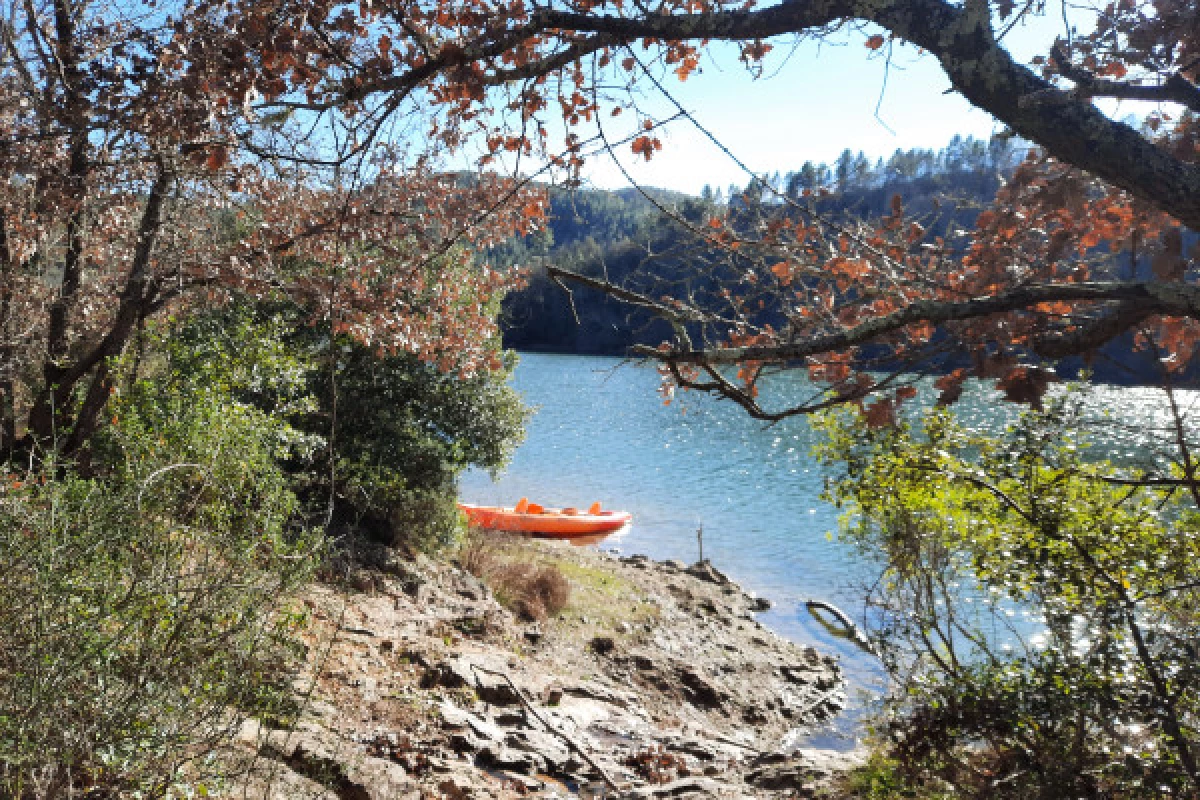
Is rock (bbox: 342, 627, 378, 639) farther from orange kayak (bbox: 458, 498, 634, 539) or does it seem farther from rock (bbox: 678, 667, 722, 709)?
orange kayak (bbox: 458, 498, 634, 539)

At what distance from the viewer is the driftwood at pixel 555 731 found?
653cm

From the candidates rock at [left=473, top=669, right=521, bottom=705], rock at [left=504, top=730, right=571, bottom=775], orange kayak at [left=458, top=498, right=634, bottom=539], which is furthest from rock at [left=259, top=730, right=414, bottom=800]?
orange kayak at [left=458, top=498, right=634, bottom=539]

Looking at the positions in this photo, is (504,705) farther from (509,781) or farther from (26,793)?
(26,793)

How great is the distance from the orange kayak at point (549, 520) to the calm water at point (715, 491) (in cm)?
60

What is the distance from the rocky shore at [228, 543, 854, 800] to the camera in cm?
538

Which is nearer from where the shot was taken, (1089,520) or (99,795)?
(99,795)

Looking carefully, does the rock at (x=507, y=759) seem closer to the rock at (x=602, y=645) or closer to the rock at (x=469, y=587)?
the rock at (x=469, y=587)

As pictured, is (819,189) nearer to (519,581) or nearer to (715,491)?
(519,581)

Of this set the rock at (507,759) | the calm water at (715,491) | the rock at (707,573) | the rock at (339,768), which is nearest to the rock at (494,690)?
the rock at (507,759)

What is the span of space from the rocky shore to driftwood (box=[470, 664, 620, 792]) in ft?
0.06

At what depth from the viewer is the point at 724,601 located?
1548 centimetres

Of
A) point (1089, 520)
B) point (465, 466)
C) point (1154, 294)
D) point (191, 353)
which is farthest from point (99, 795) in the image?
point (465, 466)

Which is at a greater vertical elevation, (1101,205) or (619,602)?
(1101,205)

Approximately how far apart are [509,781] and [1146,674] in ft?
13.9
